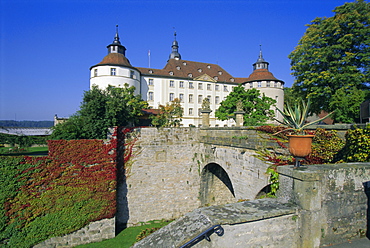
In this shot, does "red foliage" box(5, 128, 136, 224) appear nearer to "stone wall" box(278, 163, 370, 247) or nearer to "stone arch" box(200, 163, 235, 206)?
"stone arch" box(200, 163, 235, 206)

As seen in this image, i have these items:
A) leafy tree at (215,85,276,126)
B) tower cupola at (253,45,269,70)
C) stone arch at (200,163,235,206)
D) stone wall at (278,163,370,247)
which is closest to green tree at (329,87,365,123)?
leafy tree at (215,85,276,126)

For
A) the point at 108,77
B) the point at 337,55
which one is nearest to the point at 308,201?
the point at 337,55

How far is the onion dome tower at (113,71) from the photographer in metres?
29.4

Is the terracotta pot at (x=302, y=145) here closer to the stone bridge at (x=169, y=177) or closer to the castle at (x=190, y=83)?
the stone bridge at (x=169, y=177)

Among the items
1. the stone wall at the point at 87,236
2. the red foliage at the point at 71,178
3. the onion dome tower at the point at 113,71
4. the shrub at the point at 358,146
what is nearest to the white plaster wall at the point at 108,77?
the onion dome tower at the point at 113,71

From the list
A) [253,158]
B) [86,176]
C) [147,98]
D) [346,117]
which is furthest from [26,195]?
[147,98]

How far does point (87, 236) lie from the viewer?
12047 millimetres

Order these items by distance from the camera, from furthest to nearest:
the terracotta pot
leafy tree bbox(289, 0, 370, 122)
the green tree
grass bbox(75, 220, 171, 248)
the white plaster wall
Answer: the white plaster wall < leafy tree bbox(289, 0, 370, 122) < the green tree < grass bbox(75, 220, 171, 248) < the terracotta pot

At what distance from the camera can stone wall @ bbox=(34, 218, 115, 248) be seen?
11.3 metres

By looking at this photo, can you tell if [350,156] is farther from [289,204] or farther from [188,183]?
[188,183]

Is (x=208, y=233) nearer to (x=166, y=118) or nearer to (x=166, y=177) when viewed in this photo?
(x=166, y=177)

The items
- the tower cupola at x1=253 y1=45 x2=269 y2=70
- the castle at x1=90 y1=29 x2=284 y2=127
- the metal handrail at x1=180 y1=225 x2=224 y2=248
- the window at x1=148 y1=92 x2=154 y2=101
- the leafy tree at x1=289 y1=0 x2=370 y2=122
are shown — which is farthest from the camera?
the tower cupola at x1=253 y1=45 x2=269 y2=70

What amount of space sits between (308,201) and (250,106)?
67.8ft

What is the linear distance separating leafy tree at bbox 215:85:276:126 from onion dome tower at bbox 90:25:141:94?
14.6m
